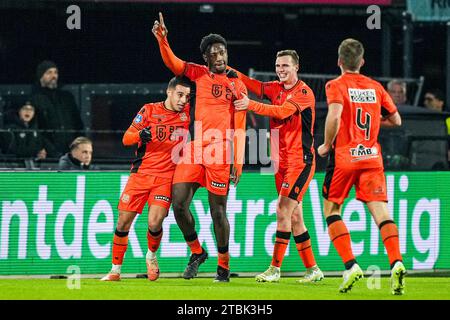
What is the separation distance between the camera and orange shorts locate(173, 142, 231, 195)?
451 inches

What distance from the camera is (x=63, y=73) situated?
752 inches

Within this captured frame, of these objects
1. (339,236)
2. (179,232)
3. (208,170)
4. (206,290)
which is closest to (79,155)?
(179,232)

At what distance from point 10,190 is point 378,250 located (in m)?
3.83

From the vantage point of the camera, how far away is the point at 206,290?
1080 centimetres

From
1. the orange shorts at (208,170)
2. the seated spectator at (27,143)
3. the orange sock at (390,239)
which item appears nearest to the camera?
the orange sock at (390,239)

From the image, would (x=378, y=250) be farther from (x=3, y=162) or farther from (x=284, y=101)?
(x=3, y=162)

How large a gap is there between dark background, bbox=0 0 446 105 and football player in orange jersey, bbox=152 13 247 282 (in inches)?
276

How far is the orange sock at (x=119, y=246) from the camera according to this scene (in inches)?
464

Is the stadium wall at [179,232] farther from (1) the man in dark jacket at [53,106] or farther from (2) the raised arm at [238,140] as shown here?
(1) the man in dark jacket at [53,106]

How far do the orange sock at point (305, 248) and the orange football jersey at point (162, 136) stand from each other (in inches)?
53.9

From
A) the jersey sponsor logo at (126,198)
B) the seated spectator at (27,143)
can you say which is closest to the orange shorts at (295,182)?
the jersey sponsor logo at (126,198)

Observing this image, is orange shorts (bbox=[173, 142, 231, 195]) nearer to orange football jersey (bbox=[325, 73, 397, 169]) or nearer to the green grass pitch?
the green grass pitch

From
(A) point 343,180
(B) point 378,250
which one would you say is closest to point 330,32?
(B) point 378,250

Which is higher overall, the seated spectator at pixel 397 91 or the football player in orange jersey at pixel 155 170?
the seated spectator at pixel 397 91
